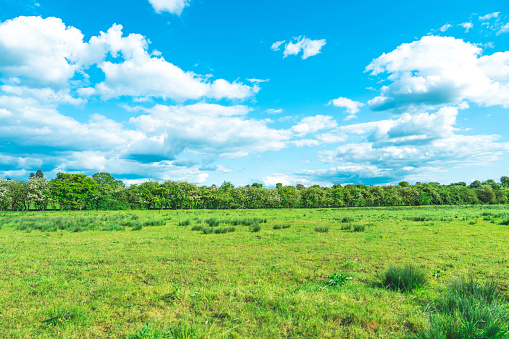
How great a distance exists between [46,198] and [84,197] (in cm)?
925

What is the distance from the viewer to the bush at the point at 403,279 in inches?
315

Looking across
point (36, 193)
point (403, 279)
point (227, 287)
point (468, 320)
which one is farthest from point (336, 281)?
point (36, 193)

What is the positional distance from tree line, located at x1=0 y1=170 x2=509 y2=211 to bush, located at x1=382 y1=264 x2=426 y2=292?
88.3m

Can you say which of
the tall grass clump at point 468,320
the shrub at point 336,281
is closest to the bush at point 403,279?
the shrub at point 336,281

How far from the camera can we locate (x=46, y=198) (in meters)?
73.8

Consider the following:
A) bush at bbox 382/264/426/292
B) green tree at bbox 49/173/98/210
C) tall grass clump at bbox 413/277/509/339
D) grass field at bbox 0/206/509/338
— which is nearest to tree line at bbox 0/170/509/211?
green tree at bbox 49/173/98/210

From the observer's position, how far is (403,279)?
809 centimetres

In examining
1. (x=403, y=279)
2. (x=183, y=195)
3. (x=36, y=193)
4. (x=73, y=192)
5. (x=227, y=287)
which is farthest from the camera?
(x=183, y=195)

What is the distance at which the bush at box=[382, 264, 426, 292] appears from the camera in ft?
26.2

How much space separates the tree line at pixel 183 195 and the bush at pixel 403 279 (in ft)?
290

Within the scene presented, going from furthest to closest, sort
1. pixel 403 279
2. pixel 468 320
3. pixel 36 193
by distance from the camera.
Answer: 1. pixel 36 193
2. pixel 403 279
3. pixel 468 320

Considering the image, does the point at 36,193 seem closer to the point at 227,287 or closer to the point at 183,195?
the point at 183,195

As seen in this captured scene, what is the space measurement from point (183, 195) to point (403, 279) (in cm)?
9069

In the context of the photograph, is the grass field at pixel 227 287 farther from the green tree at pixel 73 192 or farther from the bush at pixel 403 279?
the green tree at pixel 73 192
